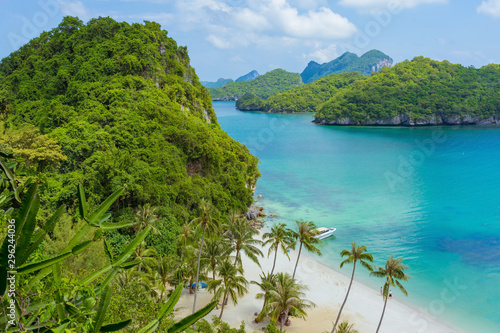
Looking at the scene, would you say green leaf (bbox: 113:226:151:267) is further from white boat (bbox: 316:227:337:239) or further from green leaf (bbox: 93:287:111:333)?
white boat (bbox: 316:227:337:239)

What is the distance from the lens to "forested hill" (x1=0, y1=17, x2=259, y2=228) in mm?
27922

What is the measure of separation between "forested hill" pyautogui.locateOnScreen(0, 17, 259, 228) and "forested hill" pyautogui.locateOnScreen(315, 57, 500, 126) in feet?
300

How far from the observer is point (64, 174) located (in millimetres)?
26703

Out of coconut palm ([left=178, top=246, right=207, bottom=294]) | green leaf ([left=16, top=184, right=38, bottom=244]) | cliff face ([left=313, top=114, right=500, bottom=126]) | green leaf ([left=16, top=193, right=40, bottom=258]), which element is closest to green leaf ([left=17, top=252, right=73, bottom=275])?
green leaf ([left=16, top=193, right=40, bottom=258])

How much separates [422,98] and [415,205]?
96329 millimetres

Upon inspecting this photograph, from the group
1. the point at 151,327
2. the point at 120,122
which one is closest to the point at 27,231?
the point at 151,327

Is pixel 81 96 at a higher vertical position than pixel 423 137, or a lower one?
higher

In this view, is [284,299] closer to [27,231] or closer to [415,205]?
[27,231]

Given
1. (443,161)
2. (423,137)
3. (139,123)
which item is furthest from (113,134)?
(423,137)

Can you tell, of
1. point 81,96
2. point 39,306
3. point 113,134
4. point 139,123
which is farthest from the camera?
point 81,96

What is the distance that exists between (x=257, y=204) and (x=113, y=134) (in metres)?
23.3

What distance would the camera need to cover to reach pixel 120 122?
35.2m

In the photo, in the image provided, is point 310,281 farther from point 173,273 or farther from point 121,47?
point 121,47

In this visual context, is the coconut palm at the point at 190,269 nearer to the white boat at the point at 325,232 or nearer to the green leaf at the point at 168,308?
the white boat at the point at 325,232
